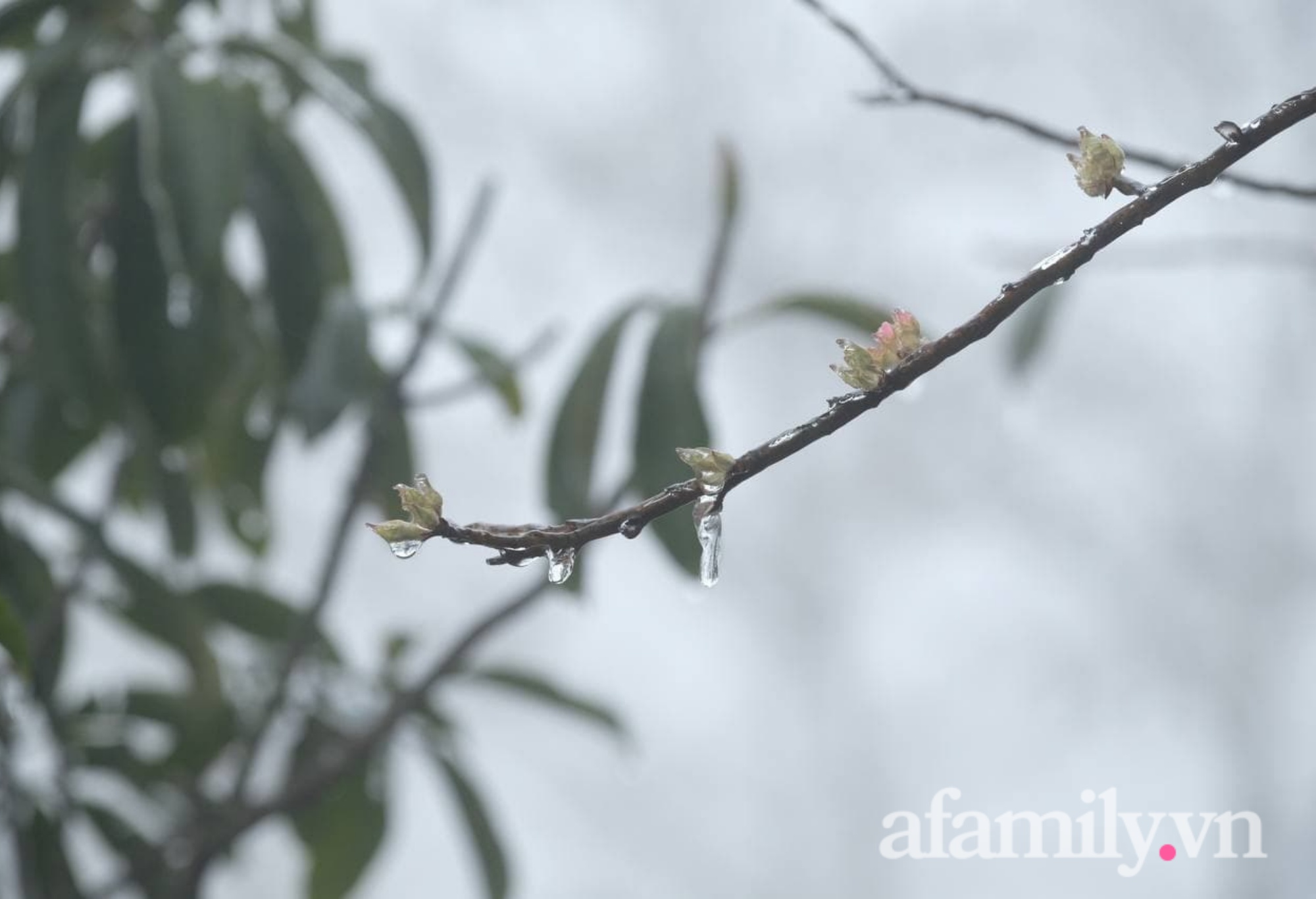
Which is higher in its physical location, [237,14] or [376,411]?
[237,14]

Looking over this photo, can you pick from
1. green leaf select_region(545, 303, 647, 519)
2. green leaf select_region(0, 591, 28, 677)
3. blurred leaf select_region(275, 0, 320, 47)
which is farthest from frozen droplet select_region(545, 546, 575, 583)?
blurred leaf select_region(275, 0, 320, 47)

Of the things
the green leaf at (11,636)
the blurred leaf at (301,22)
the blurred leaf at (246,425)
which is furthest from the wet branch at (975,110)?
the blurred leaf at (301,22)

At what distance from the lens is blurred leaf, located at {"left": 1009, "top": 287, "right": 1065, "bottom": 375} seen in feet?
3.03

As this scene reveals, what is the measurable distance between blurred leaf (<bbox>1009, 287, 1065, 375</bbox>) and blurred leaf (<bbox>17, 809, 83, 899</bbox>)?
2.58 ft

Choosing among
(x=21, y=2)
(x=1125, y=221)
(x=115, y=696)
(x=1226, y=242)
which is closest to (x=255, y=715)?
(x=115, y=696)

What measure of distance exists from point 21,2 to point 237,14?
10.3 inches

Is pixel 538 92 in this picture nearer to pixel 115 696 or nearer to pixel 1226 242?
pixel 115 696

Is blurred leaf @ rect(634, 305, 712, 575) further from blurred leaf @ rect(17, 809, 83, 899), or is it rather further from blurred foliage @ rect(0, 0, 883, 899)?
blurred leaf @ rect(17, 809, 83, 899)

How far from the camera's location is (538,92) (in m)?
1.93

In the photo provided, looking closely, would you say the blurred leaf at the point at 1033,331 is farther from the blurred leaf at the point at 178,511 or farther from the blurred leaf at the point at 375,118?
the blurred leaf at the point at 178,511

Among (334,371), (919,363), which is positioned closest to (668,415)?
(334,371)

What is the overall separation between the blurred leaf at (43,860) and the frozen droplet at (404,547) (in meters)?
0.79

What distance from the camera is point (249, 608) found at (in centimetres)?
99

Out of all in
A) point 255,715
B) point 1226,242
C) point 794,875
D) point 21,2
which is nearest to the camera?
point 1226,242
